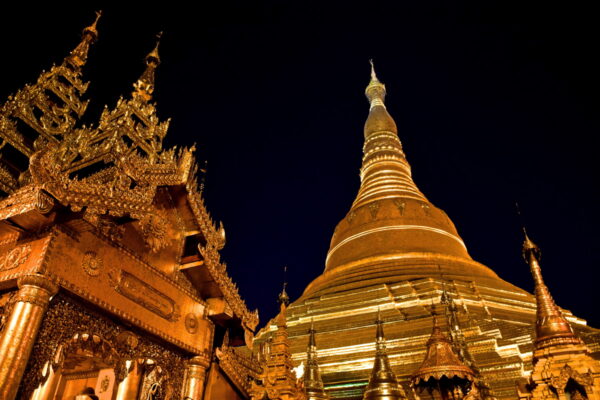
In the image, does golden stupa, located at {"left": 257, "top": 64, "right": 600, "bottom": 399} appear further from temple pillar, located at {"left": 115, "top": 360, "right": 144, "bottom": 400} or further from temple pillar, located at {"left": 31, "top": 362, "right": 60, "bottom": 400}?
temple pillar, located at {"left": 31, "top": 362, "right": 60, "bottom": 400}

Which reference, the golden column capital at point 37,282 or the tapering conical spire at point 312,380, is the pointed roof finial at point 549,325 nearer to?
the tapering conical spire at point 312,380

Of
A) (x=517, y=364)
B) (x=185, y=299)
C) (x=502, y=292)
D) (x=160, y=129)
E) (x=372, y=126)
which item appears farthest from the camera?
(x=372, y=126)

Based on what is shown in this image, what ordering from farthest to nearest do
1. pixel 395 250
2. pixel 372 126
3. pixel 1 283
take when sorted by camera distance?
pixel 372 126, pixel 395 250, pixel 1 283

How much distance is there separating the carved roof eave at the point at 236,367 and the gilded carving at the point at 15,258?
2362mm

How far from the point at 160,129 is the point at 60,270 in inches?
159

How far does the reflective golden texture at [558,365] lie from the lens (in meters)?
6.45

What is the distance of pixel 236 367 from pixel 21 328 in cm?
266

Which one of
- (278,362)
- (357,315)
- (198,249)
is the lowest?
(278,362)

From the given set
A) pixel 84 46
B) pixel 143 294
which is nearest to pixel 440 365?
pixel 143 294

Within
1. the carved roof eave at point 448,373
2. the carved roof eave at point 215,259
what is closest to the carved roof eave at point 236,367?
the carved roof eave at point 215,259

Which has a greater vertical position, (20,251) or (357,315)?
(357,315)

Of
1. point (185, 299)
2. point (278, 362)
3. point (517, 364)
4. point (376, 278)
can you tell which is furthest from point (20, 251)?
point (376, 278)

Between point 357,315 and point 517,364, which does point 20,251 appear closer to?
point 517,364

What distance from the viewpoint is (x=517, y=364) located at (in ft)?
32.3
